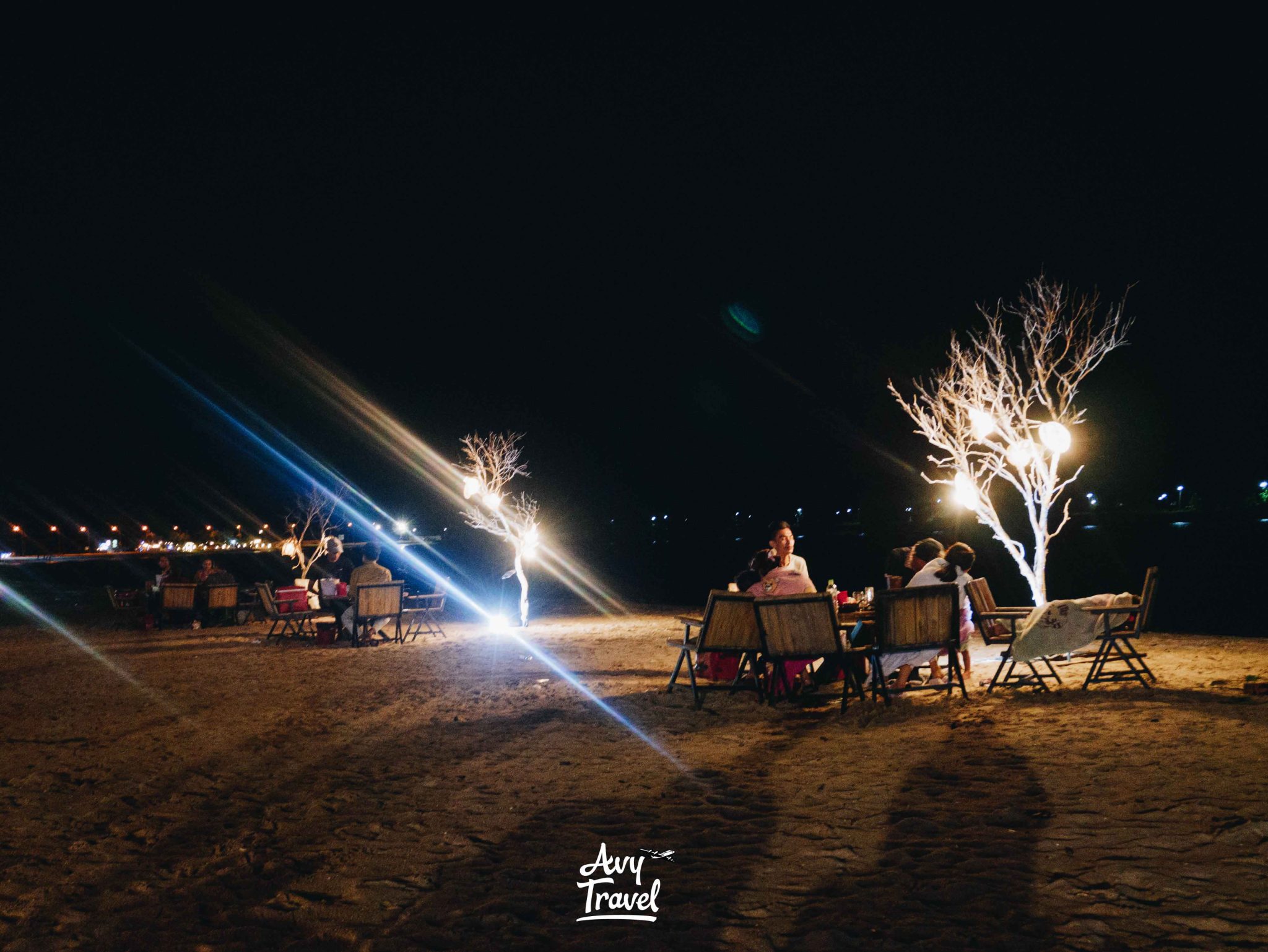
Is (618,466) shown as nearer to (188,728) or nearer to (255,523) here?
(255,523)

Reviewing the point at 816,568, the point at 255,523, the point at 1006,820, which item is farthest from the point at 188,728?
the point at 255,523

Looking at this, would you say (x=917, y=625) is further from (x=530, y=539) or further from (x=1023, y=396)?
(x=530, y=539)

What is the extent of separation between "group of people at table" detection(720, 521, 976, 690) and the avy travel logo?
157 inches

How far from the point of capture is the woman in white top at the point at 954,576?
800cm

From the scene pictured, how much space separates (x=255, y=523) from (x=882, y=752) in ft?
249

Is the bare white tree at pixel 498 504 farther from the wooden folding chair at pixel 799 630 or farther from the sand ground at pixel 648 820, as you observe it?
the wooden folding chair at pixel 799 630

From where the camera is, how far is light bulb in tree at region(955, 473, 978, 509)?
1209 centimetres

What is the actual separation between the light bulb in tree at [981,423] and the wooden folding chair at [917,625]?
4835 mm

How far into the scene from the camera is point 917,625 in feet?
24.1

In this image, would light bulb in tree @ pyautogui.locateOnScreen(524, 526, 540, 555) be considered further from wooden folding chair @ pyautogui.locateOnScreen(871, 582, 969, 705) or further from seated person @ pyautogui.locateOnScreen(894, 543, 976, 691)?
wooden folding chair @ pyautogui.locateOnScreen(871, 582, 969, 705)

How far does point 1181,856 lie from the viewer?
146 inches

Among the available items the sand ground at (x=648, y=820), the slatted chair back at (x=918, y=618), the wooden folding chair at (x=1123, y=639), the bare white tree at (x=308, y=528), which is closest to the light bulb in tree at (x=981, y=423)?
the wooden folding chair at (x=1123, y=639)

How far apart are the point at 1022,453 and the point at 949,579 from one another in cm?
446

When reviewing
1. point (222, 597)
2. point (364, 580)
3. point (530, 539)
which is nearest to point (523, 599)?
point (530, 539)
